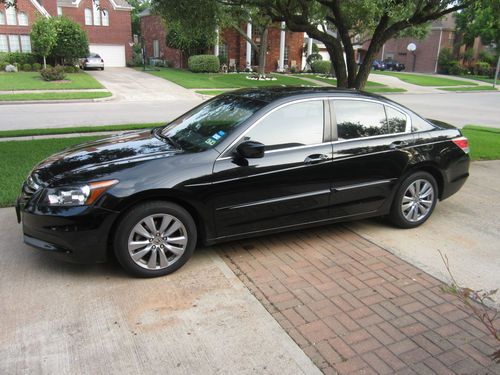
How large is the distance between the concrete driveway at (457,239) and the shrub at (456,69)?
52.2 metres

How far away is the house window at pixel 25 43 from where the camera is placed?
129ft

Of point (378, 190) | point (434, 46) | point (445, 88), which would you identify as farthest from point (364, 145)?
point (434, 46)

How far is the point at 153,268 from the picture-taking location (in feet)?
13.0

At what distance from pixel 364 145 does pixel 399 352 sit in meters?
2.34

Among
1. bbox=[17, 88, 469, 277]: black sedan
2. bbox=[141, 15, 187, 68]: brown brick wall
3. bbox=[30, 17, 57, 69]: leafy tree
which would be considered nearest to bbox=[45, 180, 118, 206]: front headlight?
bbox=[17, 88, 469, 277]: black sedan

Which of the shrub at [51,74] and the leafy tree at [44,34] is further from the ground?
the leafy tree at [44,34]

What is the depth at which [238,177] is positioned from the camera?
164 inches

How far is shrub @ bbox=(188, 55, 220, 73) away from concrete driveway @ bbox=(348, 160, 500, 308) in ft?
105

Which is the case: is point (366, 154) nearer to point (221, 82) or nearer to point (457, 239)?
point (457, 239)

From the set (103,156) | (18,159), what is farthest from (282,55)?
(103,156)

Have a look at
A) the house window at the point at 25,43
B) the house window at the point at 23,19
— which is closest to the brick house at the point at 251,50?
the house window at the point at 23,19

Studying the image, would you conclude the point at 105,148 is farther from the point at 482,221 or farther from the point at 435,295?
the point at 482,221

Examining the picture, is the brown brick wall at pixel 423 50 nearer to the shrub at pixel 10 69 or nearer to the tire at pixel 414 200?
the shrub at pixel 10 69

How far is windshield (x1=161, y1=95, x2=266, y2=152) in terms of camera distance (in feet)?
14.3
